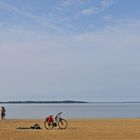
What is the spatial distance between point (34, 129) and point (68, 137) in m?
6.16

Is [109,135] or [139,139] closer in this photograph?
[139,139]

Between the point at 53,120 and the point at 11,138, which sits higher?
the point at 53,120

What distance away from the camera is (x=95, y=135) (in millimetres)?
26562

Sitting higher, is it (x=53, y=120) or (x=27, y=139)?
(x=53, y=120)

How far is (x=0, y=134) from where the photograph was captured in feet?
88.6

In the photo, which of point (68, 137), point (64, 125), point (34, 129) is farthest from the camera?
point (64, 125)

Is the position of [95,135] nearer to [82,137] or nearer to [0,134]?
[82,137]

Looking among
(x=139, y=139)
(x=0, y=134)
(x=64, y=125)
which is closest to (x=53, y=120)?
(x=64, y=125)

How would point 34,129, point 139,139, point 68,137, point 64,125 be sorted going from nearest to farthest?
point 139,139
point 68,137
point 34,129
point 64,125

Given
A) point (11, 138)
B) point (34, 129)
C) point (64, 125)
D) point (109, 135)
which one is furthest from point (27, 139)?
point (64, 125)

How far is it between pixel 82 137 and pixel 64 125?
8.16 m

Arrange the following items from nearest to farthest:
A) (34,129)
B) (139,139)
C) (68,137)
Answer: (139,139)
(68,137)
(34,129)

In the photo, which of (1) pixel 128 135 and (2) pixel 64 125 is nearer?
(1) pixel 128 135

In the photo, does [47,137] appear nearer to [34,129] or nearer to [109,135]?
[109,135]
